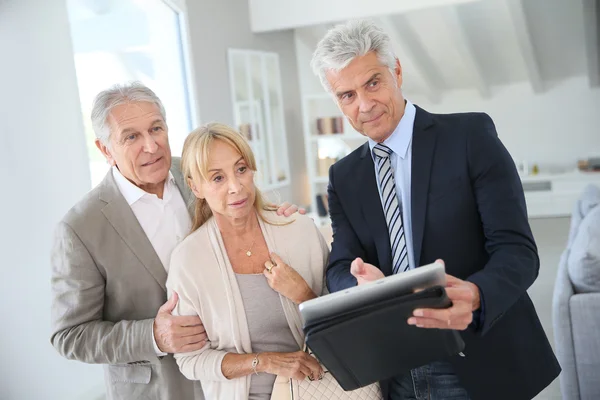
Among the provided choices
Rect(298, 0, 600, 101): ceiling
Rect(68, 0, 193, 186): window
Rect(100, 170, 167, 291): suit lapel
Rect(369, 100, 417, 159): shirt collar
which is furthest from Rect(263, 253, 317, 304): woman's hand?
Rect(298, 0, 600, 101): ceiling

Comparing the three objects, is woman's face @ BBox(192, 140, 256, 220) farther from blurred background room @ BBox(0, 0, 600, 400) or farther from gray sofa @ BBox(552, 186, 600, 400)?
gray sofa @ BBox(552, 186, 600, 400)

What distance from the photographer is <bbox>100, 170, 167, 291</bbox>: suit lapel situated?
6.72ft

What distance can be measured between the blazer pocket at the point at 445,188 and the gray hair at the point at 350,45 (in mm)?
381

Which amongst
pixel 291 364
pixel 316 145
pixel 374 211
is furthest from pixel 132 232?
pixel 316 145

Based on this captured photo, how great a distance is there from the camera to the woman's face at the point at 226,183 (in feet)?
6.39

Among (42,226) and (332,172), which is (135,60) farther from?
(332,172)

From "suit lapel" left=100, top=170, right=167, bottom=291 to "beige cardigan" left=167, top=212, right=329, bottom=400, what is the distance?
11 cm

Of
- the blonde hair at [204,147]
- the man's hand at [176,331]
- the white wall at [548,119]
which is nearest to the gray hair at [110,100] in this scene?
the blonde hair at [204,147]

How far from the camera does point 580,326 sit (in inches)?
136

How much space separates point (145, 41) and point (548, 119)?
6.31 metres

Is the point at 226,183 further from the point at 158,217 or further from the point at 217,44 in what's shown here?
the point at 217,44

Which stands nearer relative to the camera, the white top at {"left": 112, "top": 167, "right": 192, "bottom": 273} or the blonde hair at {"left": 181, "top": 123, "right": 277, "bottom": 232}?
the blonde hair at {"left": 181, "top": 123, "right": 277, "bottom": 232}

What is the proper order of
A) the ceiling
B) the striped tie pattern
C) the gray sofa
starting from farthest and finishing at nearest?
the ceiling, the gray sofa, the striped tie pattern

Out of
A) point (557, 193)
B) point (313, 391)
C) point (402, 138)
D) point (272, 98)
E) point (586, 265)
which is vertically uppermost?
point (272, 98)
